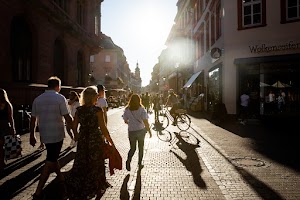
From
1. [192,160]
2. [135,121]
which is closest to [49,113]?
[135,121]

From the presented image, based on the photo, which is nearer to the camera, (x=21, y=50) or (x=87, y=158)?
(x=87, y=158)

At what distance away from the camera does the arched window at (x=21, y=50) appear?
15.9 meters

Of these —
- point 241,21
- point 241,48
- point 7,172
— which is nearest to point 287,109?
point 241,48

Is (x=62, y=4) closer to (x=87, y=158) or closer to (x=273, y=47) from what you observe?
(x=273, y=47)

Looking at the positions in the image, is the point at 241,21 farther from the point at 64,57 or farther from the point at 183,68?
the point at 183,68

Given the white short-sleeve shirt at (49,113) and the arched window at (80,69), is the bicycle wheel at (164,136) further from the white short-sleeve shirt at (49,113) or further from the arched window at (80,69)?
the arched window at (80,69)

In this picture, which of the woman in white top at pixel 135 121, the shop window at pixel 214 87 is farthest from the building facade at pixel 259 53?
the woman in white top at pixel 135 121

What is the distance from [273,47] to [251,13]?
2.49 metres

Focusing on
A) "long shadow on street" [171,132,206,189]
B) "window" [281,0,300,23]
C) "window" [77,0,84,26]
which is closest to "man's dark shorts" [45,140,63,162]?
"long shadow on street" [171,132,206,189]

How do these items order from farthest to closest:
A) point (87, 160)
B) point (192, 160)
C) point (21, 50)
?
1. point (21, 50)
2. point (192, 160)
3. point (87, 160)

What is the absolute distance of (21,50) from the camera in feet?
54.6

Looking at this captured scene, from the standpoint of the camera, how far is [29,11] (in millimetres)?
16531

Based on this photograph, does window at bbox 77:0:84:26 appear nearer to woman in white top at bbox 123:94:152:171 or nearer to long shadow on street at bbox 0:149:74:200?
long shadow on street at bbox 0:149:74:200

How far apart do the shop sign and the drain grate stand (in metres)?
11.4
